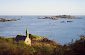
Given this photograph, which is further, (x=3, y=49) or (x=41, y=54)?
(x=3, y=49)

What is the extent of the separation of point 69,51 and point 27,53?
5.87 feet

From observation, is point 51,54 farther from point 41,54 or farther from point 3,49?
point 3,49

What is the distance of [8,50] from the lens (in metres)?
6.29

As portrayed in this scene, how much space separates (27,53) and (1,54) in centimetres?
119

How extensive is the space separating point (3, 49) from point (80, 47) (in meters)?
3.45

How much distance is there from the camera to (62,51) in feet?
19.8

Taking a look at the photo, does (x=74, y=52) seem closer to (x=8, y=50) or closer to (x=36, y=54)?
(x=36, y=54)

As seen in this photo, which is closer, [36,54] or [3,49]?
[36,54]

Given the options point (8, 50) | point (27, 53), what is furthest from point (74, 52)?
point (8, 50)

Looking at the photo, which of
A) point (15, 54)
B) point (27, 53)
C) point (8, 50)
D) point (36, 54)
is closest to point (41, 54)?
point (36, 54)

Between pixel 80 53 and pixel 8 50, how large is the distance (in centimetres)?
311

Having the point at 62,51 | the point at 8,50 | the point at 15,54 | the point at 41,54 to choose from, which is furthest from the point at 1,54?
the point at 62,51

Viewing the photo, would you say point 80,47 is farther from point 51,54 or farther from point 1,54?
point 1,54

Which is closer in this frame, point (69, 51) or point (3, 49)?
point (69, 51)
